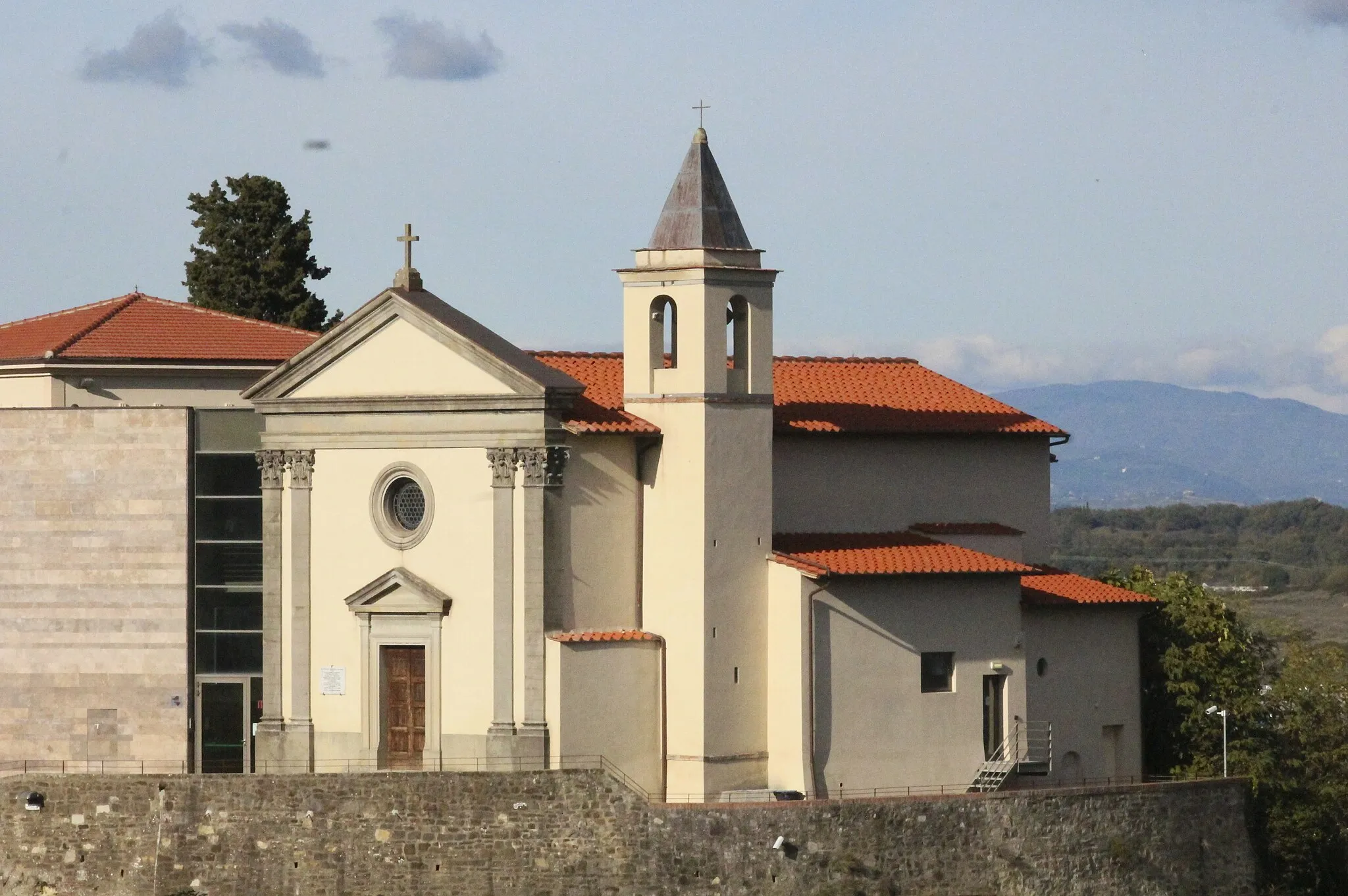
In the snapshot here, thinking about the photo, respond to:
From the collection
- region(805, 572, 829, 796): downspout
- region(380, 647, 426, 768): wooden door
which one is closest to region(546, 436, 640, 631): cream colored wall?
region(380, 647, 426, 768): wooden door

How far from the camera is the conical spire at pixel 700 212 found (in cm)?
4600

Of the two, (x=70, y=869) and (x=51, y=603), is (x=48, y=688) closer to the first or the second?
(x=51, y=603)

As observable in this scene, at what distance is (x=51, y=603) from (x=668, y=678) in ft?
38.0

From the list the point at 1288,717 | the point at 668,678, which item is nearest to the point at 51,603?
the point at 668,678

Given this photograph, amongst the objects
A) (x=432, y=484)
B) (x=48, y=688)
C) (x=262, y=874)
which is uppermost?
(x=432, y=484)

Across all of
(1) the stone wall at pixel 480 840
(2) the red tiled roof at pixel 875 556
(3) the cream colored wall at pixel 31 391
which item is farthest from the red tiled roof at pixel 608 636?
(3) the cream colored wall at pixel 31 391

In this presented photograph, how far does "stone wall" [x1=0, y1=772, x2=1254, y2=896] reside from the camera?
43.2 m

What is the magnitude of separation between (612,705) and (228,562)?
8.01 metres

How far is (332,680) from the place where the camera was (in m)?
46.6

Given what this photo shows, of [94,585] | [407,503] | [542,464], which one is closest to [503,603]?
[542,464]

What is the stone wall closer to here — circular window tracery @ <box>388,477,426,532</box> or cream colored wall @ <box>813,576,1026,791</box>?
cream colored wall @ <box>813,576,1026,791</box>

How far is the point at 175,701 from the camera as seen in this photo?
48.5m

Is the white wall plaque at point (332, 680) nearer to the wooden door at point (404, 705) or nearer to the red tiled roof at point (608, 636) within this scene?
the wooden door at point (404, 705)

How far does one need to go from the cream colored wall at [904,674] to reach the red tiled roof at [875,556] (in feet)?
0.77
